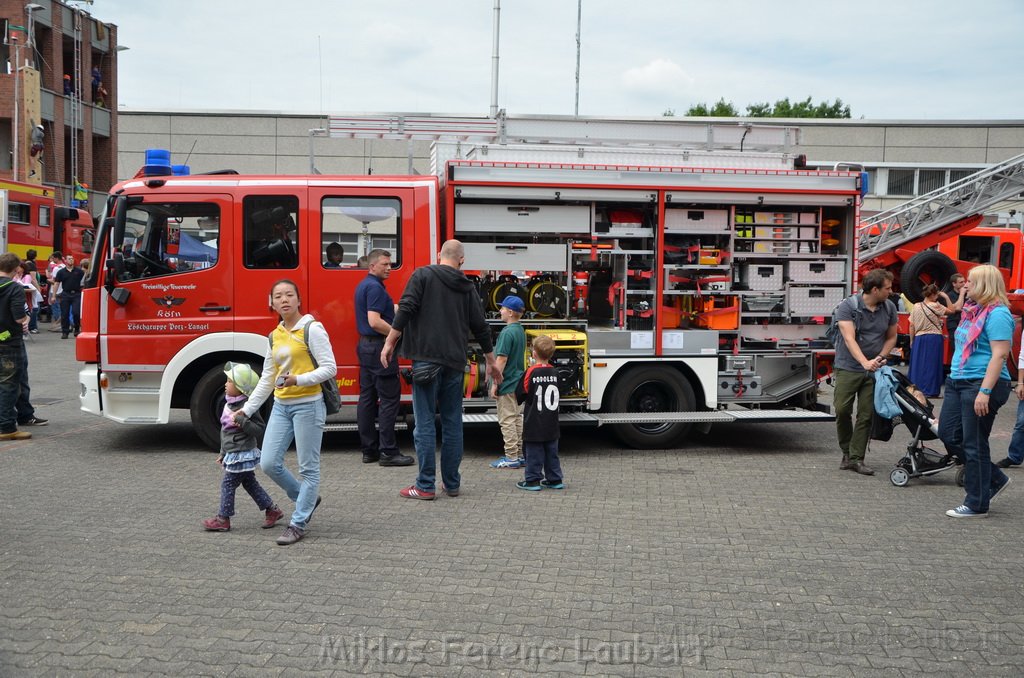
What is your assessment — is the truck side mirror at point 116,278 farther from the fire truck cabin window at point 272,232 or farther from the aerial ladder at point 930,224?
the aerial ladder at point 930,224

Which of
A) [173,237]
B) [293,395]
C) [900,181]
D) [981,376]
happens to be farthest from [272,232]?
[900,181]

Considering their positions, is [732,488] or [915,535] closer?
[915,535]

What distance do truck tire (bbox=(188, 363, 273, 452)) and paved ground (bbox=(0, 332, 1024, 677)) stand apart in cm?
48

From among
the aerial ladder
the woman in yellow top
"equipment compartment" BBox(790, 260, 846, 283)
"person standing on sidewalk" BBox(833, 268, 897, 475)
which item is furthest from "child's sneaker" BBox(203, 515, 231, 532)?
the aerial ladder

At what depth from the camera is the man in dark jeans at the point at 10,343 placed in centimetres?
910

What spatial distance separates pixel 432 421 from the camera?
6910mm

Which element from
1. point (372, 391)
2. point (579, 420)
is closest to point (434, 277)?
point (372, 391)

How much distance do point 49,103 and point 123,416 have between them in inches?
1170

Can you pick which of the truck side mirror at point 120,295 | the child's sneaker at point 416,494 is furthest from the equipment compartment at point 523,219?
the truck side mirror at point 120,295

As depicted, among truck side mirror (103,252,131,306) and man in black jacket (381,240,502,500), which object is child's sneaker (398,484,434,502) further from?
truck side mirror (103,252,131,306)

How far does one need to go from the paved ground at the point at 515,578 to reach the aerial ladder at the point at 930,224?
361 inches

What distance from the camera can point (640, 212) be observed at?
9156 mm

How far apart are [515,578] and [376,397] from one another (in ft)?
11.6

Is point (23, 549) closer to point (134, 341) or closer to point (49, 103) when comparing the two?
point (134, 341)
